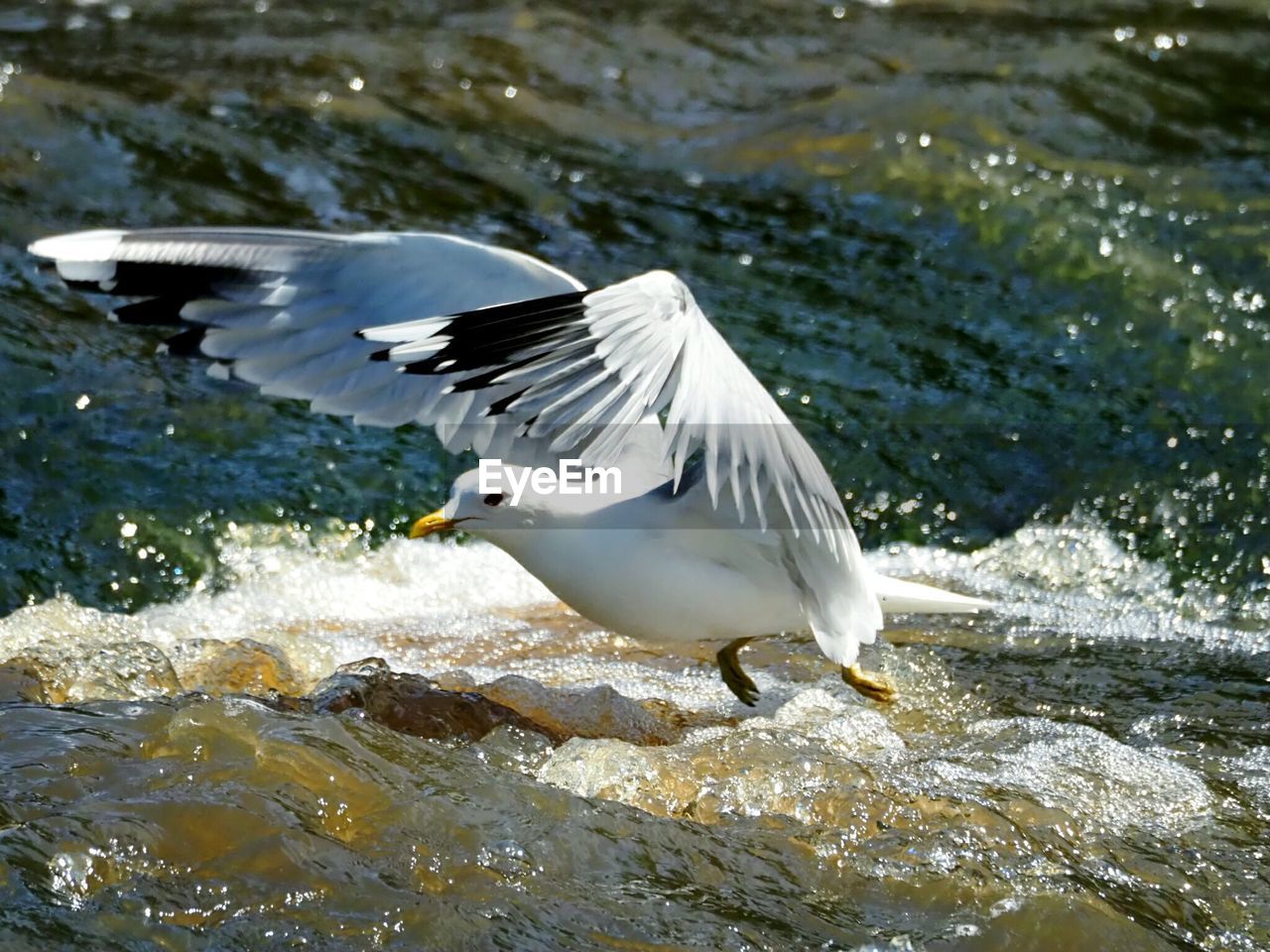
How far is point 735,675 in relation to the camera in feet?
14.3

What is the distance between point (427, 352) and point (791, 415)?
2.93 m

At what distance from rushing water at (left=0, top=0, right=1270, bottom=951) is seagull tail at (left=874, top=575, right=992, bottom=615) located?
0.21 metres

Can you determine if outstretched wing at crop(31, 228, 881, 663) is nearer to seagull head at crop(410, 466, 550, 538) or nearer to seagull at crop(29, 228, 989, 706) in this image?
seagull at crop(29, 228, 989, 706)

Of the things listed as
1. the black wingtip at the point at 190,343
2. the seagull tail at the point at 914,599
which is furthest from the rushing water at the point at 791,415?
the black wingtip at the point at 190,343

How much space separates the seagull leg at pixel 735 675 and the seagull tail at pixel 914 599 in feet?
1.22

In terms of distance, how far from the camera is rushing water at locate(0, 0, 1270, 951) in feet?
9.68

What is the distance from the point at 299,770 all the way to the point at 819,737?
135 centimetres

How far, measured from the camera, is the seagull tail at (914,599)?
423cm

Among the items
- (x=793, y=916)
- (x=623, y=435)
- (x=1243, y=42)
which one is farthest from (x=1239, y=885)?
(x=1243, y=42)

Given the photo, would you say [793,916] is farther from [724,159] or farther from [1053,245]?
[724,159]

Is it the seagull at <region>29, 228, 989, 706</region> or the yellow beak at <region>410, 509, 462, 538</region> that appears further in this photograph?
the yellow beak at <region>410, 509, 462, 538</region>

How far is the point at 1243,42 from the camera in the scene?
366 inches

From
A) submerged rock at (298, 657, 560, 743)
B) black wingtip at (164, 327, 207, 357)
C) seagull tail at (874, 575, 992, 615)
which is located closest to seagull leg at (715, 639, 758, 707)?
seagull tail at (874, 575, 992, 615)

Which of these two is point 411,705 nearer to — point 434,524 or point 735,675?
point 434,524
